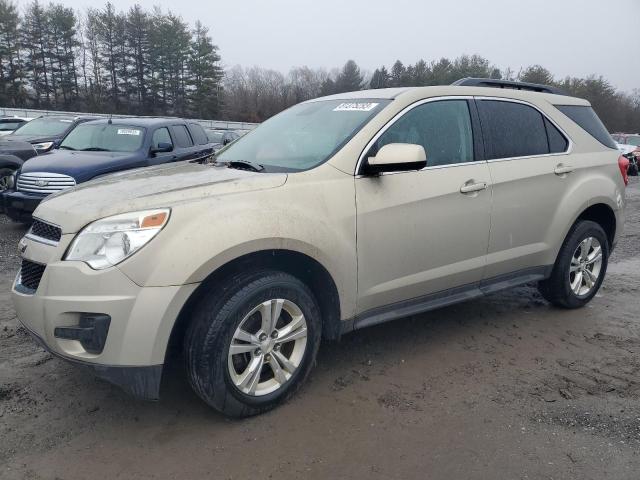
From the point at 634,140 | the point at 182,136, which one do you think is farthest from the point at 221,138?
the point at 634,140

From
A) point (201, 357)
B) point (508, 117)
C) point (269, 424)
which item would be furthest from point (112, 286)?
point (508, 117)

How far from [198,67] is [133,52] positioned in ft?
21.0

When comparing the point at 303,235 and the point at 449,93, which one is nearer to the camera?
the point at 303,235

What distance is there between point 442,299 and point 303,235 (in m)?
1.34

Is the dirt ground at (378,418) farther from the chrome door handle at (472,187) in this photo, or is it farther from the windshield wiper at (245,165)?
the windshield wiper at (245,165)

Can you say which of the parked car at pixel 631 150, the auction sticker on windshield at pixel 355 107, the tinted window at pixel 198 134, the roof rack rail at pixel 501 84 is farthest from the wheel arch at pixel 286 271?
the parked car at pixel 631 150

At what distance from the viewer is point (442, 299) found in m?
3.67

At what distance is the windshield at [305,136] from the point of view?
10.8 ft

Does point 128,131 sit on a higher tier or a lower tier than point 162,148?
higher

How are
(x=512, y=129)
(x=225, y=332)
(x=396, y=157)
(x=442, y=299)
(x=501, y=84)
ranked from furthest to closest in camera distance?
(x=501, y=84)
(x=512, y=129)
(x=442, y=299)
(x=396, y=157)
(x=225, y=332)

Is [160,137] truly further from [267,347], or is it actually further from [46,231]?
[267,347]

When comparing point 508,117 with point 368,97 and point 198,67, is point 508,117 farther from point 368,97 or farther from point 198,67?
point 198,67

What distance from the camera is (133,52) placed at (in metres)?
49.8

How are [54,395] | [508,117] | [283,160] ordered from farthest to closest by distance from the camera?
[508,117] → [283,160] → [54,395]
